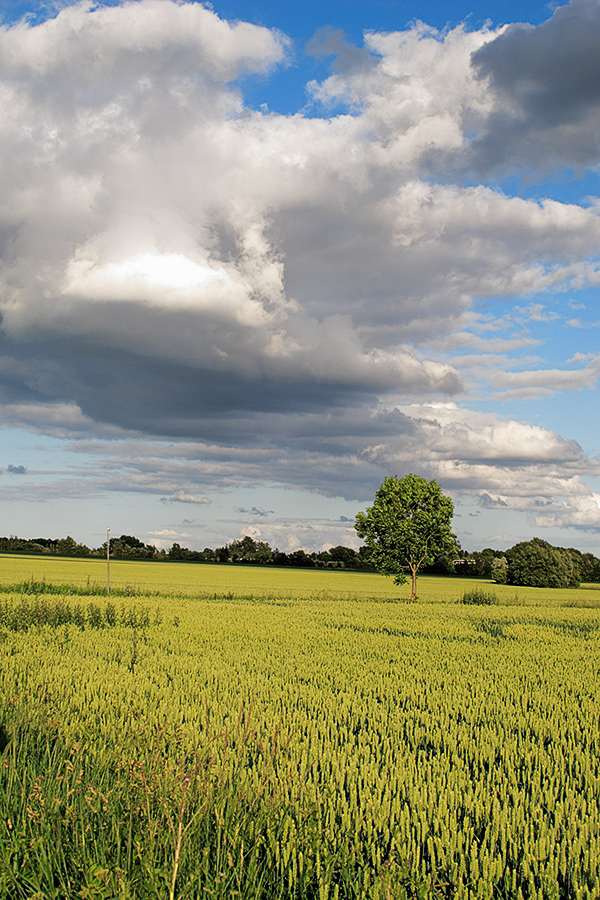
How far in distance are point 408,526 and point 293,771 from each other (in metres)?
44.7

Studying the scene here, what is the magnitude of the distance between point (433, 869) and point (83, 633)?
16.6 meters

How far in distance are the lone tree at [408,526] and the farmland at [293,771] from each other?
32.4 meters

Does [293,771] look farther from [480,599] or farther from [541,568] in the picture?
[541,568]

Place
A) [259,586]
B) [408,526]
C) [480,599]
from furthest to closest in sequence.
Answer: [259,586]
[408,526]
[480,599]

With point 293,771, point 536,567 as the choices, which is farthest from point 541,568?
point 293,771

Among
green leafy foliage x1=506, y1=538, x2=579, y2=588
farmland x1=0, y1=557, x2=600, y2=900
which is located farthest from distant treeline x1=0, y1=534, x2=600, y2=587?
farmland x1=0, y1=557, x2=600, y2=900

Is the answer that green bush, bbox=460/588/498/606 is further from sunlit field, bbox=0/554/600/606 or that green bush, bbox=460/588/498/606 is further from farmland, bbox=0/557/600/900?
farmland, bbox=0/557/600/900

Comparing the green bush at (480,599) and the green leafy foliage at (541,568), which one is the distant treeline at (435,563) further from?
the green bush at (480,599)

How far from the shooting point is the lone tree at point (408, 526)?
5041 centimetres

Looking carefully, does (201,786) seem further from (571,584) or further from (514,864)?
(571,584)

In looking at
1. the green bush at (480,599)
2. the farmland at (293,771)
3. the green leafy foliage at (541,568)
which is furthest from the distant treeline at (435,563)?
the farmland at (293,771)

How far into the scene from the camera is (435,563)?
99750mm

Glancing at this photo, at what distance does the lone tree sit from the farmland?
3240cm

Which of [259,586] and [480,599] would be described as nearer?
[480,599]
